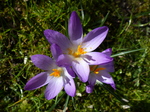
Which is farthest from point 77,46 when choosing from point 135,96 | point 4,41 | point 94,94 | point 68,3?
point 135,96

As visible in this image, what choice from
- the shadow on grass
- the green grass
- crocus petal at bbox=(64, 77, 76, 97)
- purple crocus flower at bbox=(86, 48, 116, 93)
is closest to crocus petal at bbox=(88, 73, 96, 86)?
purple crocus flower at bbox=(86, 48, 116, 93)

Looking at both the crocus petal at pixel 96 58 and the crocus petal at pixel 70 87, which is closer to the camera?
the crocus petal at pixel 96 58

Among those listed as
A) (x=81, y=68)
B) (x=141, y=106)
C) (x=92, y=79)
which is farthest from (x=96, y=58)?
(x=141, y=106)

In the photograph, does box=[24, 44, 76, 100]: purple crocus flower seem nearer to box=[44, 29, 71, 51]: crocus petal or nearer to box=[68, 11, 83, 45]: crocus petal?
box=[44, 29, 71, 51]: crocus petal

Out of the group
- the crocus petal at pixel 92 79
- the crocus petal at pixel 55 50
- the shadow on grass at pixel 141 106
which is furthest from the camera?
the shadow on grass at pixel 141 106

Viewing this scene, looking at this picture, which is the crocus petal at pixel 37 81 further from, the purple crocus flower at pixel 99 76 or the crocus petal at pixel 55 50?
the purple crocus flower at pixel 99 76

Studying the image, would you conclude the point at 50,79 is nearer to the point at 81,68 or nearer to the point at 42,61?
the point at 42,61

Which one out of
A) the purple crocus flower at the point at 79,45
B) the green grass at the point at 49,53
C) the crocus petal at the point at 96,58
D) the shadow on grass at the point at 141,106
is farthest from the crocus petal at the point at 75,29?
the shadow on grass at the point at 141,106
